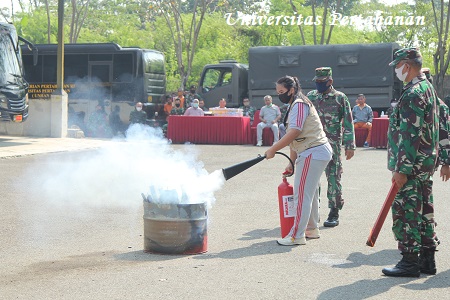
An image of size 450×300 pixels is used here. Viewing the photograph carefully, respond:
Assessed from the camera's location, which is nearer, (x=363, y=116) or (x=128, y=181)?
(x=128, y=181)

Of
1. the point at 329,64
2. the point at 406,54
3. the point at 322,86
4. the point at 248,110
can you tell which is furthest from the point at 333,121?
the point at 329,64

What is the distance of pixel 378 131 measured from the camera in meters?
27.4

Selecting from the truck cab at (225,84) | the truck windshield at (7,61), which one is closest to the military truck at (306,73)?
the truck cab at (225,84)

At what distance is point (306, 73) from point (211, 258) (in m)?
24.8

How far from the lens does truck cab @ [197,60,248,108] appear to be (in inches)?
1330

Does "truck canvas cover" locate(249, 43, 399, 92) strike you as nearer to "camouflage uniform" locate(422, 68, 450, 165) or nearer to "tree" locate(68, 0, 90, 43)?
"tree" locate(68, 0, 90, 43)

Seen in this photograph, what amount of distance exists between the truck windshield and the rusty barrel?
18752mm

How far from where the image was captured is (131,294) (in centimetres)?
668

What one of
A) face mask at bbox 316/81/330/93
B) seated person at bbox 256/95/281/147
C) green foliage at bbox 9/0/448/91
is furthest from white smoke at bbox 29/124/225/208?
green foliage at bbox 9/0/448/91

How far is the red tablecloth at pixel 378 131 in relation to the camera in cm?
2725

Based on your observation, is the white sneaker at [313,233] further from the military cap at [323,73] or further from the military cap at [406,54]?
the military cap at [406,54]

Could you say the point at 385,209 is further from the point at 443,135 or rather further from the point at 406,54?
the point at 406,54

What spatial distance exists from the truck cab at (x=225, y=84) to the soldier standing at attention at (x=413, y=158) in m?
26.1

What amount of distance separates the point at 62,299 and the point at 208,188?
2.77 m
